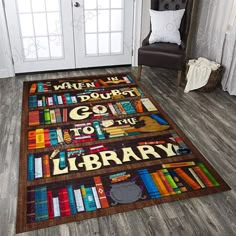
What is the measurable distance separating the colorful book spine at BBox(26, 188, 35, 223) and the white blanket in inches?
89.9

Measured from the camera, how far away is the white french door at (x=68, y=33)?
3.63 metres

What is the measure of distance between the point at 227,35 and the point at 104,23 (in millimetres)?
1626

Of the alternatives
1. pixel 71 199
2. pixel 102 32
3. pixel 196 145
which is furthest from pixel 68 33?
pixel 71 199

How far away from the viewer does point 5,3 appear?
347 cm

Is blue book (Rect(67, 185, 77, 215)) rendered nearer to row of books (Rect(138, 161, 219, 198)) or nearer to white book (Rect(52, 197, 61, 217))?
white book (Rect(52, 197, 61, 217))

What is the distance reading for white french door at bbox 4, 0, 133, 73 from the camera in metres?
3.63

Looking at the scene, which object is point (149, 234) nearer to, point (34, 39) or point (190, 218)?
point (190, 218)

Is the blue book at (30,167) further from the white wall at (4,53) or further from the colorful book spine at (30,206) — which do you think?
the white wall at (4,53)

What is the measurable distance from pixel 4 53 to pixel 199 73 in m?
2.50

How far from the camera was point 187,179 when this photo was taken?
2148 millimetres

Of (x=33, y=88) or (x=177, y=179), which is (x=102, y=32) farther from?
(x=177, y=179)

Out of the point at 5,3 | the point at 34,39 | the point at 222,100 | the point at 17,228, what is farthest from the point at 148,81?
the point at 17,228

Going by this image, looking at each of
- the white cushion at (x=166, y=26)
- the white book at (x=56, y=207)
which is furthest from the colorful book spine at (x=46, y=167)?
the white cushion at (x=166, y=26)

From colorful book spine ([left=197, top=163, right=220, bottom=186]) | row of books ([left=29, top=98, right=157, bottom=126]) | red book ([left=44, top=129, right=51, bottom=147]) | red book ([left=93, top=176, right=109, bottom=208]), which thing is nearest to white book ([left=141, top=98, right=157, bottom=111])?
row of books ([left=29, top=98, right=157, bottom=126])
